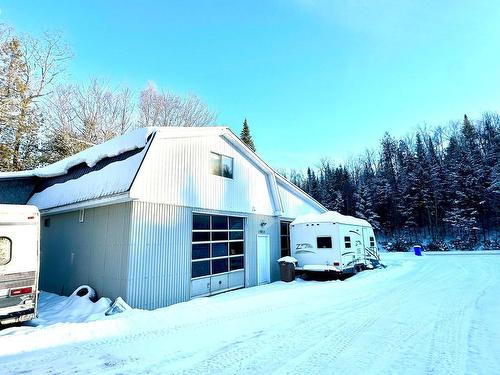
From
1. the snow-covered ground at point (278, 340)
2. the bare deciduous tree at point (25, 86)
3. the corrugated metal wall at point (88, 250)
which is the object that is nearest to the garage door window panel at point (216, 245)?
the snow-covered ground at point (278, 340)

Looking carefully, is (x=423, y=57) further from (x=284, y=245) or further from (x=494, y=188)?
(x=494, y=188)

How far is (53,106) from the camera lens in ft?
67.9

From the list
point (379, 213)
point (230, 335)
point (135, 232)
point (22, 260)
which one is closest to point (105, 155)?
point (135, 232)

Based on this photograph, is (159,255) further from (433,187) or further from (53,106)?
(433,187)

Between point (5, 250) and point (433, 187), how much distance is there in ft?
146

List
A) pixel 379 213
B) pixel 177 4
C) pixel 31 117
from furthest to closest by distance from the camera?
pixel 379 213, pixel 31 117, pixel 177 4

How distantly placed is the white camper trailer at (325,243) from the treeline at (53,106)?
16.1 meters

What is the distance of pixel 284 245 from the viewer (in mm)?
14938

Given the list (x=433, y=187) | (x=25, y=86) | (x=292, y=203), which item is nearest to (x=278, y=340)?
(x=292, y=203)

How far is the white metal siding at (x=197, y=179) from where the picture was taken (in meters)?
8.46

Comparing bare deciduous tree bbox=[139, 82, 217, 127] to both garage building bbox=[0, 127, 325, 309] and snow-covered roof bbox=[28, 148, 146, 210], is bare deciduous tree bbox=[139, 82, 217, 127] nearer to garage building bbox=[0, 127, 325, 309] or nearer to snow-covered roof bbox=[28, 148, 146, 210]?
garage building bbox=[0, 127, 325, 309]

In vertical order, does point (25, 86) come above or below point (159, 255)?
above

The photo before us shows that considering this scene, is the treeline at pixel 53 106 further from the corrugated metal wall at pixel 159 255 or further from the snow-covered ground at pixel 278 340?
the snow-covered ground at pixel 278 340

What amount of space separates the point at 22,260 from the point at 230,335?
4.92m
